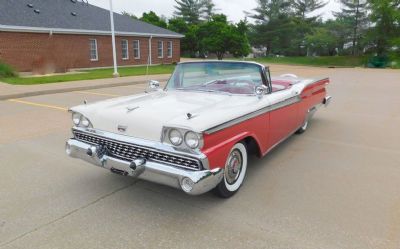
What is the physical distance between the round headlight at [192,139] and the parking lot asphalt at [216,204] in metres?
0.76

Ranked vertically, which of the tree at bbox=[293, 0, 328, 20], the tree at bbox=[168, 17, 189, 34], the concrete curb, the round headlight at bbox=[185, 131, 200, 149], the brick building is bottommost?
the concrete curb

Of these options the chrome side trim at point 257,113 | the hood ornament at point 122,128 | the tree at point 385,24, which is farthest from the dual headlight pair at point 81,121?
the tree at point 385,24

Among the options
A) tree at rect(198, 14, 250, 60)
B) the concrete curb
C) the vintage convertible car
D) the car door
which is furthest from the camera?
tree at rect(198, 14, 250, 60)

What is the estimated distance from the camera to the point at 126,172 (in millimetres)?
3246

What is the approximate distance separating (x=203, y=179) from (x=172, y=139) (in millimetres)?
463

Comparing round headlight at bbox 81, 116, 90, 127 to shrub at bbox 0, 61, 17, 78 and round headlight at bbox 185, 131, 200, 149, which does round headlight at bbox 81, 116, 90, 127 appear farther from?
shrub at bbox 0, 61, 17, 78

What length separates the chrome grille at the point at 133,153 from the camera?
119 inches

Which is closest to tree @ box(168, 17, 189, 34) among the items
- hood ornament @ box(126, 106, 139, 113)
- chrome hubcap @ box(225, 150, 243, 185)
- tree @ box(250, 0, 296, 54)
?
tree @ box(250, 0, 296, 54)

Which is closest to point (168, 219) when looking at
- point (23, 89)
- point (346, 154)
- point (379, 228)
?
point (379, 228)

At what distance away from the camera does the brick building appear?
1891 centimetres

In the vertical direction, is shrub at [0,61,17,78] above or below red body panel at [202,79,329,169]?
above

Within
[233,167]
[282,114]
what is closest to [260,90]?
[282,114]

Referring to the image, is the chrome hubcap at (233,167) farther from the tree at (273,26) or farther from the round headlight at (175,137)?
the tree at (273,26)

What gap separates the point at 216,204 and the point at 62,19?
21856mm
